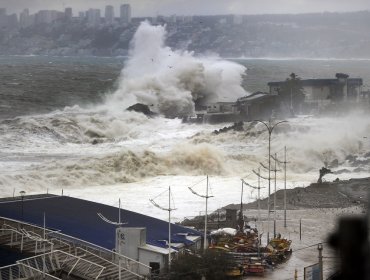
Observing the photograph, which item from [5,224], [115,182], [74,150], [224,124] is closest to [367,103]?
[224,124]

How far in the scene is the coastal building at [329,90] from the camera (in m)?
68.2

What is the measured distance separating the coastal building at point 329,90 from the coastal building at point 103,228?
4907cm

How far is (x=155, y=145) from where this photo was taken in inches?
2023

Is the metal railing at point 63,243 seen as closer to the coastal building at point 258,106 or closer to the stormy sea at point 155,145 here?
the stormy sea at point 155,145

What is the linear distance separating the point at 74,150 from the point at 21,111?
69.8 ft

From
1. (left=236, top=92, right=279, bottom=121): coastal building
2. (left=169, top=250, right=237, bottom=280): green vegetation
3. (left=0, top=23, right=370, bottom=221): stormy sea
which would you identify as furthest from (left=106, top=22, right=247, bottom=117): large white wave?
(left=169, top=250, right=237, bottom=280): green vegetation

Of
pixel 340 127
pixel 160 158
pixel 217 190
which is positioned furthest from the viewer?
pixel 340 127

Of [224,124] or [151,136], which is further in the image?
[224,124]

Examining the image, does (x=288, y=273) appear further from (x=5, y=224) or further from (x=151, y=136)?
(x=151, y=136)

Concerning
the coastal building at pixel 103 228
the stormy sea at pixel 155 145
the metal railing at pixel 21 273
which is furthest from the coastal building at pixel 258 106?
the metal railing at pixel 21 273

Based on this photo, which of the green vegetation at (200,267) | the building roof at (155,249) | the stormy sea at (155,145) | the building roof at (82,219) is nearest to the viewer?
the green vegetation at (200,267)

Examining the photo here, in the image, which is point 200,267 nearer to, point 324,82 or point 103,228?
point 103,228

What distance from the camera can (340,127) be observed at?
52531mm

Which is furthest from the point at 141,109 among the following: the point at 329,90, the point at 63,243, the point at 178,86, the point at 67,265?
the point at 67,265
